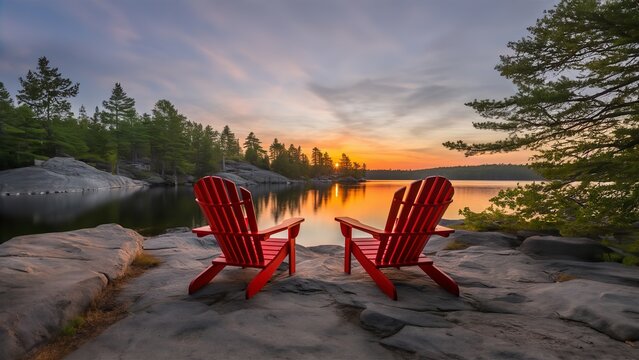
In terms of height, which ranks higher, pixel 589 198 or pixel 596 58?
pixel 596 58

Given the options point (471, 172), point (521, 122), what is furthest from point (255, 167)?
point (471, 172)

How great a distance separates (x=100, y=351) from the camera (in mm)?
2645

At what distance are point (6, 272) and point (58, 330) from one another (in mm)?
1299

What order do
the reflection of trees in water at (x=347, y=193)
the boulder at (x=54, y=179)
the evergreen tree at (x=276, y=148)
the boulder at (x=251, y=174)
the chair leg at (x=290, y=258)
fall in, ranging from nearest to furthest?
the chair leg at (x=290, y=258), the boulder at (x=54, y=179), the reflection of trees in water at (x=347, y=193), the boulder at (x=251, y=174), the evergreen tree at (x=276, y=148)

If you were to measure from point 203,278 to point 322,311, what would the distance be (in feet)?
5.16

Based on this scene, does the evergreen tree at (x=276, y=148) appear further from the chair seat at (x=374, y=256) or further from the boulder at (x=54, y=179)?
the chair seat at (x=374, y=256)

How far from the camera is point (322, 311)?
338 cm

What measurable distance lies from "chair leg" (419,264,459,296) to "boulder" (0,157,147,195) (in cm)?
4160

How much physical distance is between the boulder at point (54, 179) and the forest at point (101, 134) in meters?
4.23

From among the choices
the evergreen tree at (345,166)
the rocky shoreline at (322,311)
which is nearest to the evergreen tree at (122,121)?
the rocky shoreline at (322,311)

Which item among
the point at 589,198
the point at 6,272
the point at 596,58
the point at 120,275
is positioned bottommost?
the point at 120,275

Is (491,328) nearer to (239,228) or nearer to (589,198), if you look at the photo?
(239,228)

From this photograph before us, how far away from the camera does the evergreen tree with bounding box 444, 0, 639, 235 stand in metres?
6.50

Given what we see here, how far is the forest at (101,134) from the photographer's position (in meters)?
42.9
